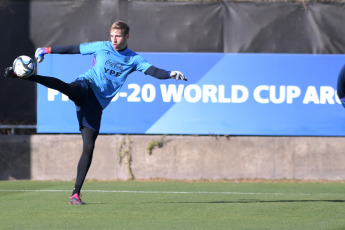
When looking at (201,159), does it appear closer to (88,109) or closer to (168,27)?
(168,27)

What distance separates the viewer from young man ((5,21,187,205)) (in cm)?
978

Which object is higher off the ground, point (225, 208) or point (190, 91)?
point (190, 91)

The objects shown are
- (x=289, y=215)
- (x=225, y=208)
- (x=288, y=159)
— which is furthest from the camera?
(x=288, y=159)

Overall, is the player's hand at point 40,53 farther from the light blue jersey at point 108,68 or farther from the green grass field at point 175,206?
the green grass field at point 175,206

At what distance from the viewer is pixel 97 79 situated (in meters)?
9.96

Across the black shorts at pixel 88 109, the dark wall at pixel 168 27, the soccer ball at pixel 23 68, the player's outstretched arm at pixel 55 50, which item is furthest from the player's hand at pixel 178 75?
the dark wall at pixel 168 27

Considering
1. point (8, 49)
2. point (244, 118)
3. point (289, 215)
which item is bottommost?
point (289, 215)

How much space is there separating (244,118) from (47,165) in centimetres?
354

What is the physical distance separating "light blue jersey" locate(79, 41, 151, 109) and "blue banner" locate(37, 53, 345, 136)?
14.0ft

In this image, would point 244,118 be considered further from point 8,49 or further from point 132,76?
point 8,49

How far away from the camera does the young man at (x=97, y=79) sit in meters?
9.78

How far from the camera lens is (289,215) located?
29.1ft

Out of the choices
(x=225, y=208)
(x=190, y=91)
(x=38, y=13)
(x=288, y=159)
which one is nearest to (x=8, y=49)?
(x=38, y=13)

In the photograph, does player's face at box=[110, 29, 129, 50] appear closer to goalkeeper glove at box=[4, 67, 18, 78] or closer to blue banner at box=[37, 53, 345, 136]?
goalkeeper glove at box=[4, 67, 18, 78]
